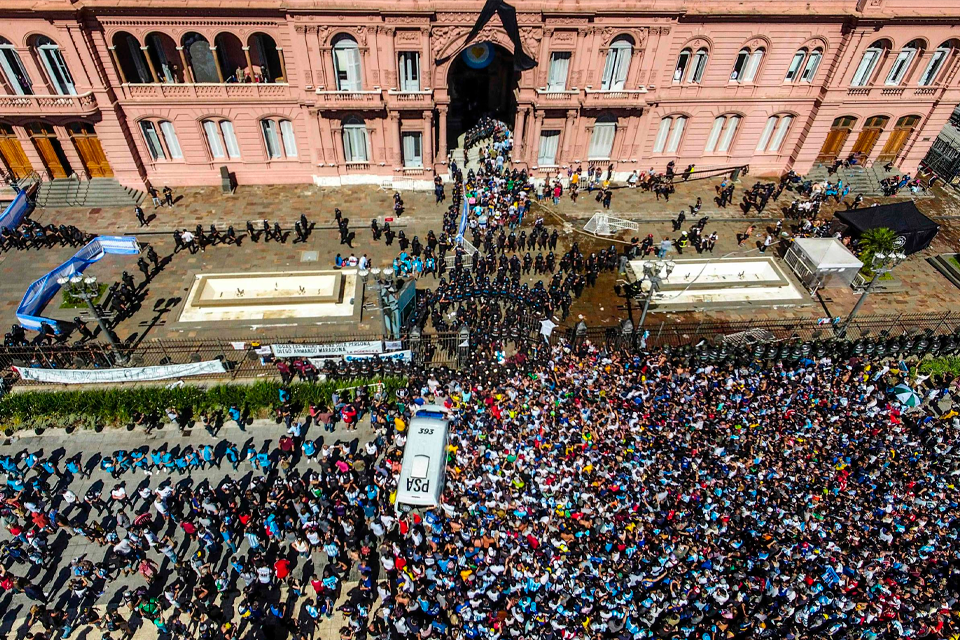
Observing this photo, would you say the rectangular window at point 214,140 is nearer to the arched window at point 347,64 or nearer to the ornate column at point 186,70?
the ornate column at point 186,70

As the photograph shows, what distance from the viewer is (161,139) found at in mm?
37656

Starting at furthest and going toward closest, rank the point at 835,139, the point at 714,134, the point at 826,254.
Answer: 1. the point at 835,139
2. the point at 714,134
3. the point at 826,254

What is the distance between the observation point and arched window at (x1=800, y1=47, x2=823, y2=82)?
38.2m

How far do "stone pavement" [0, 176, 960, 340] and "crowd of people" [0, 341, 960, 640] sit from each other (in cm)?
757

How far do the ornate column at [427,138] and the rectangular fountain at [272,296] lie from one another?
433 inches

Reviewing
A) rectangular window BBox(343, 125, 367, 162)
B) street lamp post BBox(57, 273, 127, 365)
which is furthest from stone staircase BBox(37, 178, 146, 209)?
rectangular window BBox(343, 125, 367, 162)

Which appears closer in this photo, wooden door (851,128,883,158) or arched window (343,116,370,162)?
arched window (343,116,370,162)

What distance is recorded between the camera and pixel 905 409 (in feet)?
84.4

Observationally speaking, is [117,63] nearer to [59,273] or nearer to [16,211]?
[16,211]

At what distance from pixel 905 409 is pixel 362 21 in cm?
3413

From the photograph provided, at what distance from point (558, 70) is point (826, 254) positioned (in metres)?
19.6

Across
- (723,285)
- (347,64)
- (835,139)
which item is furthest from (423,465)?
(835,139)

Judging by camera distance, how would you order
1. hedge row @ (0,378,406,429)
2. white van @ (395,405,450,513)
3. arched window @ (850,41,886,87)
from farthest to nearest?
arched window @ (850,41,886,87), hedge row @ (0,378,406,429), white van @ (395,405,450,513)

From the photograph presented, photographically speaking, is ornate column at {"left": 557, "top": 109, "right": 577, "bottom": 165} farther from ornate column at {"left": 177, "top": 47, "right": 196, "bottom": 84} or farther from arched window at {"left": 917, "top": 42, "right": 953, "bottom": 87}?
arched window at {"left": 917, "top": 42, "right": 953, "bottom": 87}
